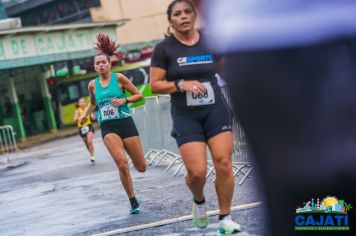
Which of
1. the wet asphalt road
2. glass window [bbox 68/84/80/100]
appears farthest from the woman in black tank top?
glass window [bbox 68/84/80/100]

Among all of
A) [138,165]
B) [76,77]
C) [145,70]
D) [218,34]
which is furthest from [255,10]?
[76,77]

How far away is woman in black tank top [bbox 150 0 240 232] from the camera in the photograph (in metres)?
4.46

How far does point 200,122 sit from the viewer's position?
461 cm

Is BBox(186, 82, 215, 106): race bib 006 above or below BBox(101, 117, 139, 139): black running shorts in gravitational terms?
above

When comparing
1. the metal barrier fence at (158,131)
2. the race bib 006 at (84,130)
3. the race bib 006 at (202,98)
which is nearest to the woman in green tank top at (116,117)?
the race bib 006 at (202,98)

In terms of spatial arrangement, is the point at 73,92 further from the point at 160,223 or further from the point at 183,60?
the point at 183,60

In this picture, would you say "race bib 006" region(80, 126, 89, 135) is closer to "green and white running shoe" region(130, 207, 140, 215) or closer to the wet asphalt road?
Answer: the wet asphalt road

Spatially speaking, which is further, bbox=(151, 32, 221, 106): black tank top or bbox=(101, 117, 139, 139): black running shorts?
bbox=(101, 117, 139, 139): black running shorts

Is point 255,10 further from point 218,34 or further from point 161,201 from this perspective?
point 161,201

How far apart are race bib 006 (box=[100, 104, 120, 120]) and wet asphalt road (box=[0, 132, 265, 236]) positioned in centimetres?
108

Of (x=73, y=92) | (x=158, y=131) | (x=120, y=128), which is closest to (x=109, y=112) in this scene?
(x=120, y=128)

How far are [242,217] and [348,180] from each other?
3.34 meters

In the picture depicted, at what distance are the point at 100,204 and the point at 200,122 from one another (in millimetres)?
3798

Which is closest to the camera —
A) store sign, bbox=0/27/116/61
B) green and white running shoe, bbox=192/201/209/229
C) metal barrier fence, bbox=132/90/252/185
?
green and white running shoe, bbox=192/201/209/229
